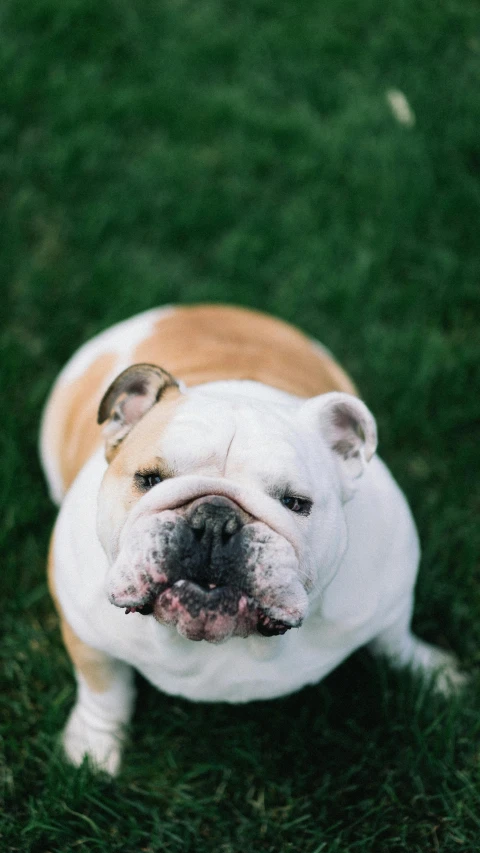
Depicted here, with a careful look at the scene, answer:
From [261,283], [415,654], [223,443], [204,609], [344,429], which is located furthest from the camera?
[261,283]

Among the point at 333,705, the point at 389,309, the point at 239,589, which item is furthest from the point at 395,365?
the point at 239,589

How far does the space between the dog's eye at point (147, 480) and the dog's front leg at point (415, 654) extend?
98 centimetres

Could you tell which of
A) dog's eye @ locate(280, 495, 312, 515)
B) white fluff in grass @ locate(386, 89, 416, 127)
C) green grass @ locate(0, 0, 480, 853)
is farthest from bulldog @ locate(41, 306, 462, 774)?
white fluff in grass @ locate(386, 89, 416, 127)

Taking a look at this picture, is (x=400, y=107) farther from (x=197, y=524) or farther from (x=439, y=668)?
(x=197, y=524)

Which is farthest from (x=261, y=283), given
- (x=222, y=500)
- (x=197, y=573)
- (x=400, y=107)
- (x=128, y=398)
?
(x=197, y=573)

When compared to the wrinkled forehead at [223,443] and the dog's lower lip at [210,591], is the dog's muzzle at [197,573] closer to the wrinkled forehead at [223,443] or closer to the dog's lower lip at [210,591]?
the dog's lower lip at [210,591]

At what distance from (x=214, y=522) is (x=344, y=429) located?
60 cm

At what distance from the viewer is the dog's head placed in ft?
6.63

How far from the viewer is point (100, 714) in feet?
9.51

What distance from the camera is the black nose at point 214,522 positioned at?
2029 mm

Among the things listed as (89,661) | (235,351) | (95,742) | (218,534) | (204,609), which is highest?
(218,534)

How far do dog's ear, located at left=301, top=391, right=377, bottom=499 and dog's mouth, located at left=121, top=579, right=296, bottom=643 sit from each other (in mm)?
533

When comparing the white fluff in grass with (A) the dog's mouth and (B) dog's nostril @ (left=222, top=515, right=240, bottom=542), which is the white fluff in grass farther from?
(A) the dog's mouth

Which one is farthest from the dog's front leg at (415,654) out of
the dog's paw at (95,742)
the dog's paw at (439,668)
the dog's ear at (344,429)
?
the dog's paw at (95,742)
